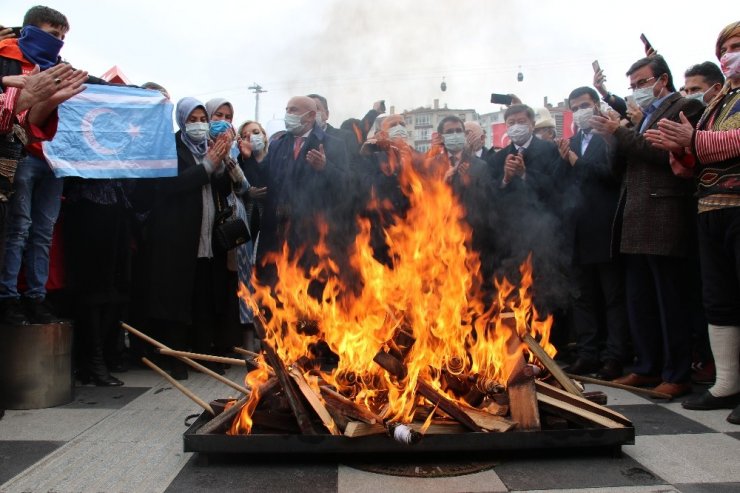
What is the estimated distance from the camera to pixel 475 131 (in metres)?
6.38

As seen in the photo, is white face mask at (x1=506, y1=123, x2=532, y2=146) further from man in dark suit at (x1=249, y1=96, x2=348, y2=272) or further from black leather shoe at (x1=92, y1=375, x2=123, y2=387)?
black leather shoe at (x1=92, y1=375, x2=123, y2=387)

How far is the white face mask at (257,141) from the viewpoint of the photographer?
6.66 m

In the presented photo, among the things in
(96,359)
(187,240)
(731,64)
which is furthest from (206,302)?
(731,64)

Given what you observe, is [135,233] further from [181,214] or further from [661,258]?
[661,258]

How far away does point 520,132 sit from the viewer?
610 centimetres

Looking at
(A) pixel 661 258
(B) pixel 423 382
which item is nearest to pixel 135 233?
(B) pixel 423 382

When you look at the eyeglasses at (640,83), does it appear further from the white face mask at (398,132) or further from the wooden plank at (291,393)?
the wooden plank at (291,393)

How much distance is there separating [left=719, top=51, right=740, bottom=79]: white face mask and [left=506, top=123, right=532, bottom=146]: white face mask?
6.93 feet

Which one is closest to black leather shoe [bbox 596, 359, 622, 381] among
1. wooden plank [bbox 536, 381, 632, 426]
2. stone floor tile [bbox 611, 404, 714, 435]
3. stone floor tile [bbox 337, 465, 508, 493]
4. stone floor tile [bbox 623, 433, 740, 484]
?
stone floor tile [bbox 611, 404, 714, 435]

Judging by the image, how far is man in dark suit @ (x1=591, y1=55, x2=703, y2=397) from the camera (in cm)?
457

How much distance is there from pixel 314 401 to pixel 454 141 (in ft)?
12.2

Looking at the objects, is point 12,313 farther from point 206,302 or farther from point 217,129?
point 217,129

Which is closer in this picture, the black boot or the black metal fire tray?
the black metal fire tray

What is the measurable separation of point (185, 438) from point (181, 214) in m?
2.93
